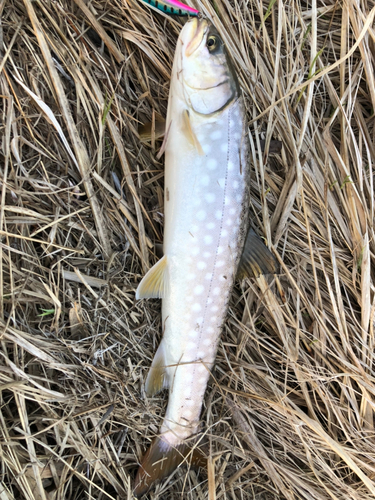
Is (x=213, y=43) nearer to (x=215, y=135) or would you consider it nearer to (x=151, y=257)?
(x=215, y=135)

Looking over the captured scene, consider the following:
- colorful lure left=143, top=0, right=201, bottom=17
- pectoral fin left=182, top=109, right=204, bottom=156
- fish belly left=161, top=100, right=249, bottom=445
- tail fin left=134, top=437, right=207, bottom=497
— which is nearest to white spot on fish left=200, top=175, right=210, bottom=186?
fish belly left=161, top=100, right=249, bottom=445

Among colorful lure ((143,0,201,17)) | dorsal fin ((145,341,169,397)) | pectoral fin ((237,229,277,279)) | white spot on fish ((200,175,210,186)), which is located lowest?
dorsal fin ((145,341,169,397))

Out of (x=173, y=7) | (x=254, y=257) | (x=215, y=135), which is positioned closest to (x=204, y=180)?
(x=215, y=135)

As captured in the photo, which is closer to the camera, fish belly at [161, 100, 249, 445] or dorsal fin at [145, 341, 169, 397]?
fish belly at [161, 100, 249, 445]

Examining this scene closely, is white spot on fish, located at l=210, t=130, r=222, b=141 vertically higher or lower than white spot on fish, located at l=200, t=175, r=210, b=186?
higher

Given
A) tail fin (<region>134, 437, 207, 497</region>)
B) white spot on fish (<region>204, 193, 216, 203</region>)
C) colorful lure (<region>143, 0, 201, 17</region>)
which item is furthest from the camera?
tail fin (<region>134, 437, 207, 497</region>)

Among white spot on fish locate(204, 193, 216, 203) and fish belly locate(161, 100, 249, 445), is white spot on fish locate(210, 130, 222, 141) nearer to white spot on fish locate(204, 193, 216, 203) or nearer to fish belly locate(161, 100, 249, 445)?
fish belly locate(161, 100, 249, 445)

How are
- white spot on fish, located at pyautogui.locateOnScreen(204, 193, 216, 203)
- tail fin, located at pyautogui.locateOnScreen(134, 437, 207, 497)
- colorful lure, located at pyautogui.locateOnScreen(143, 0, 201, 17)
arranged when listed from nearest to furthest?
colorful lure, located at pyautogui.locateOnScreen(143, 0, 201, 17), white spot on fish, located at pyautogui.locateOnScreen(204, 193, 216, 203), tail fin, located at pyautogui.locateOnScreen(134, 437, 207, 497)
